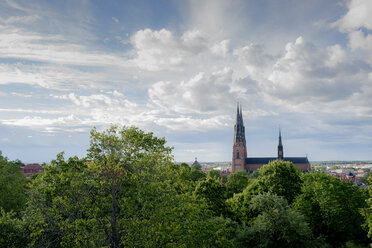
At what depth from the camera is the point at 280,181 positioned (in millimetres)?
39281

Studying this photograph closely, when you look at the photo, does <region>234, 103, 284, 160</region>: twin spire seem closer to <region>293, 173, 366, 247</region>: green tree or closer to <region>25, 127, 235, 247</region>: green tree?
<region>293, 173, 366, 247</region>: green tree

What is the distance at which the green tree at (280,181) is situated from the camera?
1526 inches

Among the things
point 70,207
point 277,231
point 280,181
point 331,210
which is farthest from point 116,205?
point 331,210

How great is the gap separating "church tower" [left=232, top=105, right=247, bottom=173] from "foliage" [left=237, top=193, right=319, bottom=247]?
12622 centimetres

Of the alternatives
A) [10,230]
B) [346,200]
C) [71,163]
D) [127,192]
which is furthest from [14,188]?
[346,200]

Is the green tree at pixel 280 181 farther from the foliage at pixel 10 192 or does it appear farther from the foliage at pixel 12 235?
the foliage at pixel 10 192

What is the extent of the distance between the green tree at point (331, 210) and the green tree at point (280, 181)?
1.62m

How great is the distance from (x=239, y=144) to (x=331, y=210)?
391ft

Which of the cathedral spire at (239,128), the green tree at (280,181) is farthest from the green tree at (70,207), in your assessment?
the cathedral spire at (239,128)

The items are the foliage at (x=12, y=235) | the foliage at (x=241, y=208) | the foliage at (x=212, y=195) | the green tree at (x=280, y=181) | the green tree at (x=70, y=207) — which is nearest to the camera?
the green tree at (x=70, y=207)

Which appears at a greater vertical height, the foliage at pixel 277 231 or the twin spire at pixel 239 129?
the twin spire at pixel 239 129

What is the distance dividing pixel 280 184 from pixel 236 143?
117m

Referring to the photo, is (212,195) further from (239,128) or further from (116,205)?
(239,128)

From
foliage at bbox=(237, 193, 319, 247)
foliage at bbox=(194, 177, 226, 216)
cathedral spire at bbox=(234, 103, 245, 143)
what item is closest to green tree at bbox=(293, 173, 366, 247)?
foliage at bbox=(237, 193, 319, 247)
